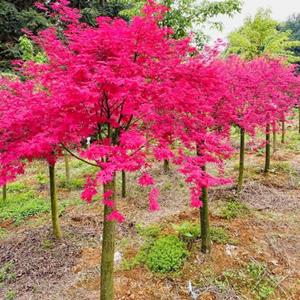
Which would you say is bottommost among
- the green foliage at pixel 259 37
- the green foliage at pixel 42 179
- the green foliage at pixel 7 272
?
the green foliage at pixel 7 272

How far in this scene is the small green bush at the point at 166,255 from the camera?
5.39m

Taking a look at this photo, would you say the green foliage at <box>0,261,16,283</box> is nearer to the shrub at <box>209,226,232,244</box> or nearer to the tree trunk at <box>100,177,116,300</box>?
the tree trunk at <box>100,177,116,300</box>

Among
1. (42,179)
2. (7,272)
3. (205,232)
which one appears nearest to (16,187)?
(42,179)

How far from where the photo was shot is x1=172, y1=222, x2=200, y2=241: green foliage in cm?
621

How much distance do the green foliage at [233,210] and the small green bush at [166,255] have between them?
171cm

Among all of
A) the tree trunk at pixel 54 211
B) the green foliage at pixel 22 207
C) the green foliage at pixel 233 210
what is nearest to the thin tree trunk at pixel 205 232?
the green foliage at pixel 233 210

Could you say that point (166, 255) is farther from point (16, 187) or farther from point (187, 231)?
point (16, 187)

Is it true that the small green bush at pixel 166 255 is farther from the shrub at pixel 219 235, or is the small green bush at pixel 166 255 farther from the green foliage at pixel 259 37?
the green foliage at pixel 259 37

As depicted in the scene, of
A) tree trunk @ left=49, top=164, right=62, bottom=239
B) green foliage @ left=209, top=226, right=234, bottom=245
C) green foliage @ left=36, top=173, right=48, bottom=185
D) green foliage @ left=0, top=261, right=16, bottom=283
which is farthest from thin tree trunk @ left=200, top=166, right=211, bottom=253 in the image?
green foliage @ left=36, top=173, right=48, bottom=185

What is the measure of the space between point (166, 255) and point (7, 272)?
310cm

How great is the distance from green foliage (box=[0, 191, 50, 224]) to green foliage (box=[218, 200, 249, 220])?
496 centimetres

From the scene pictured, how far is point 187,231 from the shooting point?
638cm

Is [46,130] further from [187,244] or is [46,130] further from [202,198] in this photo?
[187,244]

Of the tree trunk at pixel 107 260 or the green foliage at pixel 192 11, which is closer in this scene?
the tree trunk at pixel 107 260
